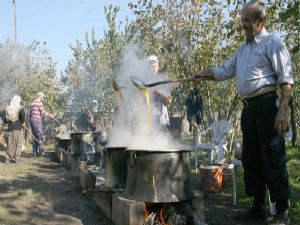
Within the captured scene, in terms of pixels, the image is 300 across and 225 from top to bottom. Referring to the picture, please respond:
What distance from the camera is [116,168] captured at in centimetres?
485

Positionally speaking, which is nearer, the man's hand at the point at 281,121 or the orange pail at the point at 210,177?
the man's hand at the point at 281,121

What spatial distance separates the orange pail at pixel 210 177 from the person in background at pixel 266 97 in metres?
2.05

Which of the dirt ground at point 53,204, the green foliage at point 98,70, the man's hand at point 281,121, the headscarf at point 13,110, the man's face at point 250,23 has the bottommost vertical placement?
the dirt ground at point 53,204

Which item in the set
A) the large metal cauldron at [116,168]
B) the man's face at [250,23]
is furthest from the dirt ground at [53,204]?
the man's face at [250,23]

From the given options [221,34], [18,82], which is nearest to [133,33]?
[18,82]

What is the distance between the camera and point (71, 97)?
2302 cm

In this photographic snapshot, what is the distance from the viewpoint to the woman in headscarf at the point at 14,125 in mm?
9484

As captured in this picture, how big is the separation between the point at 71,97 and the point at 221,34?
15.4 meters

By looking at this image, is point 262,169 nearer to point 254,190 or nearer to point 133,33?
point 254,190

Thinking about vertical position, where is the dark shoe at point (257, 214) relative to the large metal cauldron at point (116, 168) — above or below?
below

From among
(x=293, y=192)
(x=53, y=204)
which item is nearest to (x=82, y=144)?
(x=53, y=204)

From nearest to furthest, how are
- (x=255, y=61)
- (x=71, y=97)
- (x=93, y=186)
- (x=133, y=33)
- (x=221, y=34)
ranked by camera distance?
(x=255, y=61) → (x=93, y=186) → (x=221, y=34) → (x=133, y=33) → (x=71, y=97)

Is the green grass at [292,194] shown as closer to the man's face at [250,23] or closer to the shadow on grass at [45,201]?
the man's face at [250,23]

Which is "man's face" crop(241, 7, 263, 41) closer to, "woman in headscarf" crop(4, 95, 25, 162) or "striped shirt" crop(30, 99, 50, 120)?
"woman in headscarf" crop(4, 95, 25, 162)
